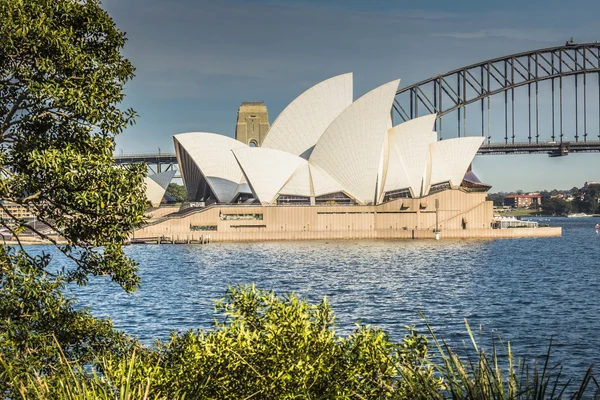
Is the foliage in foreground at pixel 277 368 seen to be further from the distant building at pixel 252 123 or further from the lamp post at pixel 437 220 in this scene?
the distant building at pixel 252 123

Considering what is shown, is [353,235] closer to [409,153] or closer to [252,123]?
[409,153]

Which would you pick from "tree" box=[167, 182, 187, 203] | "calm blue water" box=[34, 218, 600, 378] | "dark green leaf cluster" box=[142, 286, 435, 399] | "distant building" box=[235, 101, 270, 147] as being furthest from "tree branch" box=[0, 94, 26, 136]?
"tree" box=[167, 182, 187, 203]

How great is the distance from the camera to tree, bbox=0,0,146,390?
9453 millimetres

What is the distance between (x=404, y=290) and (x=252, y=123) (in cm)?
7587

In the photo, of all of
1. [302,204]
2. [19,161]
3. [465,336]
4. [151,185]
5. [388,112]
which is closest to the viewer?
[19,161]

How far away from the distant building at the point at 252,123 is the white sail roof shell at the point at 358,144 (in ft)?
90.9

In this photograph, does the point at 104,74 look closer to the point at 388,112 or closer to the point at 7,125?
the point at 7,125

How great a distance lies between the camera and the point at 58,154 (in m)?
9.24

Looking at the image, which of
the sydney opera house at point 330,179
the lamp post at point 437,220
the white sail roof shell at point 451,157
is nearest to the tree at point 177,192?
the sydney opera house at point 330,179

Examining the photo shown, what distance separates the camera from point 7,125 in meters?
10.1

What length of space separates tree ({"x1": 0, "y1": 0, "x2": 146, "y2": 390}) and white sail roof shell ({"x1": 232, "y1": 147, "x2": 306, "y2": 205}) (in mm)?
67475

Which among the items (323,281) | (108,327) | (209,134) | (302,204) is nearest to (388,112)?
(302,204)

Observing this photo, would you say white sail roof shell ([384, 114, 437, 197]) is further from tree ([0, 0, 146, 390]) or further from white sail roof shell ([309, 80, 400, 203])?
tree ([0, 0, 146, 390])

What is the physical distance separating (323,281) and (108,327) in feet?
86.7
